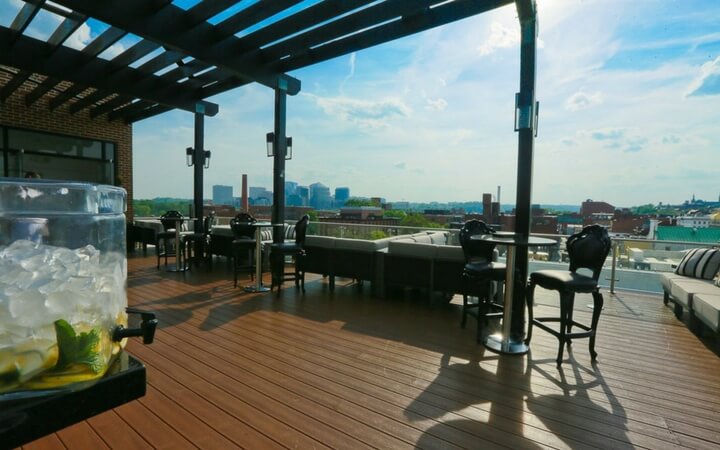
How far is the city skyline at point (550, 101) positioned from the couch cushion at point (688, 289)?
61.8 inches

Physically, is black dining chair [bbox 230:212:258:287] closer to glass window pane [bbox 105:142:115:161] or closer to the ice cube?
the ice cube

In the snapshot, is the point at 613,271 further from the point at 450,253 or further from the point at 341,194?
the point at 341,194

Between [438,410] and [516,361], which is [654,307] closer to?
[516,361]

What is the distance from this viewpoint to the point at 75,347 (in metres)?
0.61

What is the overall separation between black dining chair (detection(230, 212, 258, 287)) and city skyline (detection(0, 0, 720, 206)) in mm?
933

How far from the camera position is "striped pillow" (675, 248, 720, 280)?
435 centimetres

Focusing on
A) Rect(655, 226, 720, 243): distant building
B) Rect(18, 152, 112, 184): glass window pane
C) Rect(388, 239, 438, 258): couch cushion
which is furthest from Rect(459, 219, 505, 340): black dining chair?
Rect(18, 152, 112, 184): glass window pane

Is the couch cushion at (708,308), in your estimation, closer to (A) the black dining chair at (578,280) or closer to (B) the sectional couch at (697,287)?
(B) the sectional couch at (697,287)

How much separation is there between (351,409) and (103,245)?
180 centimetres

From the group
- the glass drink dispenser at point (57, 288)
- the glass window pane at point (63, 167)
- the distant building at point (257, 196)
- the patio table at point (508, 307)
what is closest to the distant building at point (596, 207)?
the patio table at point (508, 307)

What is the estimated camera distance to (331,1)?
13.5 ft

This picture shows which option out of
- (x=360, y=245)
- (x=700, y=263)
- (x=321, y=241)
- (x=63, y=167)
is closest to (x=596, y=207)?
(x=700, y=263)

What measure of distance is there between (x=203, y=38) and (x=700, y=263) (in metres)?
7.17

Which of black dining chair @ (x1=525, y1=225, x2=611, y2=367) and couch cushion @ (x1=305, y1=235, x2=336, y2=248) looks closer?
black dining chair @ (x1=525, y1=225, x2=611, y2=367)
